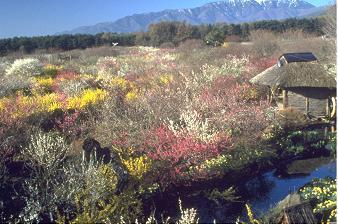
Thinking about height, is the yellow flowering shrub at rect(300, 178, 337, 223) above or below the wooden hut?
below

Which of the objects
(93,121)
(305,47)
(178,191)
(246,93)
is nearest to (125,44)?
(305,47)

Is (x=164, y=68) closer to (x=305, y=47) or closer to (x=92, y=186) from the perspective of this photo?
(x=305, y=47)

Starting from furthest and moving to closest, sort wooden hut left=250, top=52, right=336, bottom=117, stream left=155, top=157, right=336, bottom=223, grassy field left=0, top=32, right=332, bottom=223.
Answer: wooden hut left=250, top=52, right=336, bottom=117
stream left=155, top=157, right=336, bottom=223
grassy field left=0, top=32, right=332, bottom=223

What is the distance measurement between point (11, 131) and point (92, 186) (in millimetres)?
6356

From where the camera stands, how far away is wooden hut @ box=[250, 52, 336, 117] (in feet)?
74.5

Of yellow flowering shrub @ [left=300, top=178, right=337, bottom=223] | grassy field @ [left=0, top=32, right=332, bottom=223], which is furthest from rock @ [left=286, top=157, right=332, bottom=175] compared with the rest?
yellow flowering shrub @ [left=300, top=178, right=337, bottom=223]

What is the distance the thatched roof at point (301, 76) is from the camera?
22562 mm

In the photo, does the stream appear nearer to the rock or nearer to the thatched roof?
the rock

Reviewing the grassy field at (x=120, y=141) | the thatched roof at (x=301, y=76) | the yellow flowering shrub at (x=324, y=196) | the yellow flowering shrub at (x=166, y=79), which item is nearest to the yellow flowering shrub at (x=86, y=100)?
the grassy field at (x=120, y=141)

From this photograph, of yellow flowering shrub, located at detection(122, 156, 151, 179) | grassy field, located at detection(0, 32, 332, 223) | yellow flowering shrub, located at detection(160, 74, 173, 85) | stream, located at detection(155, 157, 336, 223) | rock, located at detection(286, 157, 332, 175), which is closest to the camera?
grassy field, located at detection(0, 32, 332, 223)

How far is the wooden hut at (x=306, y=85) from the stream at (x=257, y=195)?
6186 millimetres

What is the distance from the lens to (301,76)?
2311 cm

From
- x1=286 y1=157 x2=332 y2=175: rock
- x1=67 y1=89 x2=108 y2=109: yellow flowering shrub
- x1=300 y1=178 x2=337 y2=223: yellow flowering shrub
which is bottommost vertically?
x1=286 y1=157 x2=332 y2=175: rock

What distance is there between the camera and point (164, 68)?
104 ft
